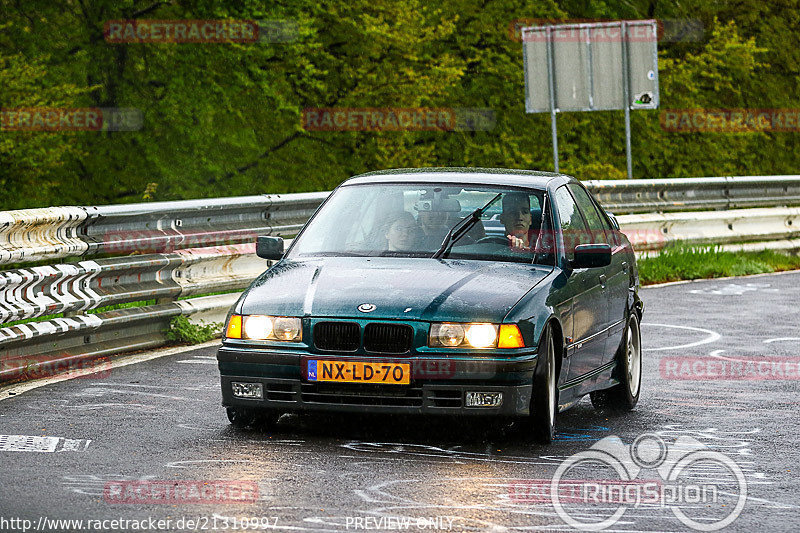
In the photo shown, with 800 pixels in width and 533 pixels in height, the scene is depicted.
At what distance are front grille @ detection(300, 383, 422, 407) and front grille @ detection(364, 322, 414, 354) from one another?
19 cm

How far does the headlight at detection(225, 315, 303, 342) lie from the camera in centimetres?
756

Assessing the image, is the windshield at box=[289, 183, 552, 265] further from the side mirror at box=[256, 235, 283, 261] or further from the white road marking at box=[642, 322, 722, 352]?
the white road marking at box=[642, 322, 722, 352]

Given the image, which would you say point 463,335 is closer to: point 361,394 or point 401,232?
point 361,394

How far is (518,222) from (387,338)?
1.50 meters

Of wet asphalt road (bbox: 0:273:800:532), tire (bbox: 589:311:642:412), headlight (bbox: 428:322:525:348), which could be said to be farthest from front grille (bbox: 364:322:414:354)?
tire (bbox: 589:311:642:412)

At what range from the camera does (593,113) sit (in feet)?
117

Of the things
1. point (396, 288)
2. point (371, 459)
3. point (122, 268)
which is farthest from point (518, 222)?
point (122, 268)

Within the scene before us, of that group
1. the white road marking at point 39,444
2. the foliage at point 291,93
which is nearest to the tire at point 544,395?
the white road marking at point 39,444

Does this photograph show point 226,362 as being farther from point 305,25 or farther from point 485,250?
point 305,25

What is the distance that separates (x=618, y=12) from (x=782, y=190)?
14.2 m

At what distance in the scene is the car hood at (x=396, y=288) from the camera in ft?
24.5

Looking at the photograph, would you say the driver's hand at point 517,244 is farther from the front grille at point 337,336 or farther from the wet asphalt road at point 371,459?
the front grille at point 337,336

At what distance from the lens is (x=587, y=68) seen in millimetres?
23125

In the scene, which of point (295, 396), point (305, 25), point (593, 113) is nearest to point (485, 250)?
point (295, 396)
